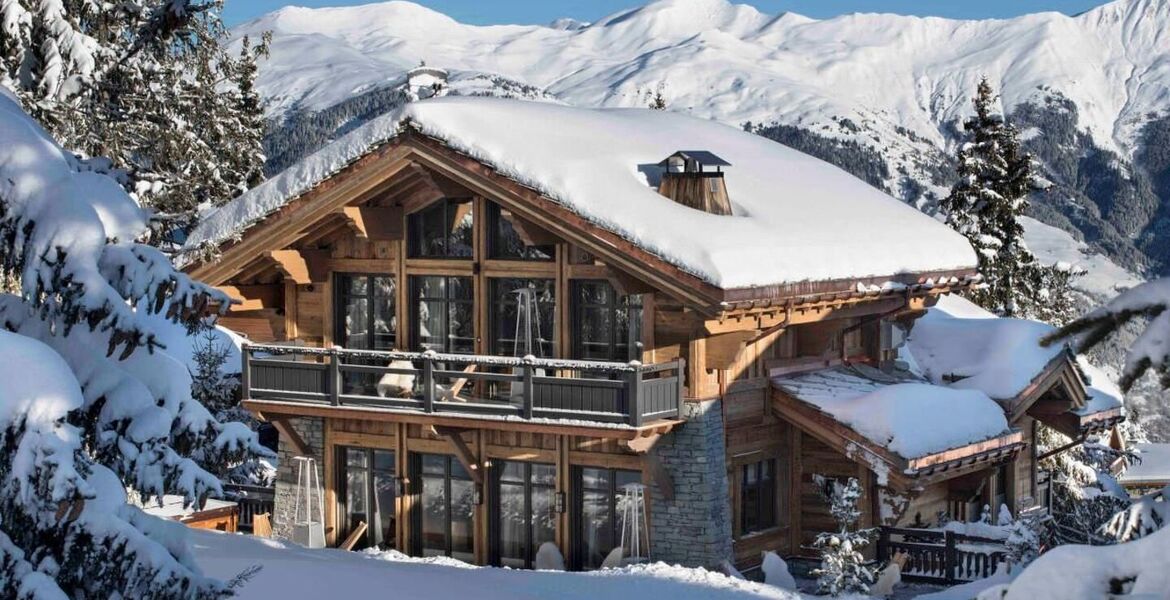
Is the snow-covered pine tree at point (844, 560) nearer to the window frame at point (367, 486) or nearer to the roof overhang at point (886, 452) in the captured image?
the roof overhang at point (886, 452)

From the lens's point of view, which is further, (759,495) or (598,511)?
(759,495)

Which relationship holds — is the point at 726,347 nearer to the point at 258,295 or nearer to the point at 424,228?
the point at 424,228

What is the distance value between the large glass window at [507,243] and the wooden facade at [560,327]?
0.03 m

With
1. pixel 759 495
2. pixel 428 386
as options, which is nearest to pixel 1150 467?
pixel 759 495

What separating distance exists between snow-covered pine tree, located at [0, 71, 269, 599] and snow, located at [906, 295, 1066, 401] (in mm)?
19256

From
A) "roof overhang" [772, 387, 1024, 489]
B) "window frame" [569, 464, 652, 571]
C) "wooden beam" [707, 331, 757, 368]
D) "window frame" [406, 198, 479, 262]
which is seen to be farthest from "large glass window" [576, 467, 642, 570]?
"window frame" [406, 198, 479, 262]

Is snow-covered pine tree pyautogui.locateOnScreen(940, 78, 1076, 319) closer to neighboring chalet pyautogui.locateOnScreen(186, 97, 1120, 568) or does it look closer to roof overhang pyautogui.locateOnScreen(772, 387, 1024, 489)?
neighboring chalet pyautogui.locateOnScreen(186, 97, 1120, 568)

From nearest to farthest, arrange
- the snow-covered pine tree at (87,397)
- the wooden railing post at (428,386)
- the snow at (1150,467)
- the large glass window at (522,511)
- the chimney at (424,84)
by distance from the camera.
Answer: the snow-covered pine tree at (87,397) → the wooden railing post at (428,386) → the large glass window at (522,511) → the chimney at (424,84) → the snow at (1150,467)


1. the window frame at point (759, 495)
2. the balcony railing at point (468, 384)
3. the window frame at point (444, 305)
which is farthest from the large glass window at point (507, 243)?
the window frame at point (759, 495)

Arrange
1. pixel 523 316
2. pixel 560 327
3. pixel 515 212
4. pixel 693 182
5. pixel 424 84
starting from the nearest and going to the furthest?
1. pixel 515 212
2. pixel 560 327
3. pixel 693 182
4. pixel 523 316
5. pixel 424 84

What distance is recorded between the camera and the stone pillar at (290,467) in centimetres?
2728

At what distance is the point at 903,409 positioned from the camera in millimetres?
24516

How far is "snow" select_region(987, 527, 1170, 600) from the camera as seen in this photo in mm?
6012

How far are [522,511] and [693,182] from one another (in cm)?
560
